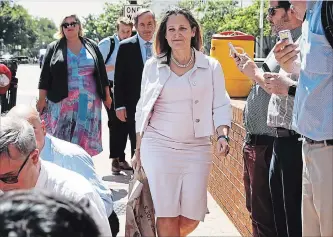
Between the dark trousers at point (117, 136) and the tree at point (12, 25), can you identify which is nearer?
the dark trousers at point (117, 136)

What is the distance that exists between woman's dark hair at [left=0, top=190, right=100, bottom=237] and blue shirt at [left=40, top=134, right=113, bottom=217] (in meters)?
1.71

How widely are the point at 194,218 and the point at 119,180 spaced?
3.00 meters

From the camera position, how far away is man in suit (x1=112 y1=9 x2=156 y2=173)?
5.93 m

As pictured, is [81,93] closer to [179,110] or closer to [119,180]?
[119,180]

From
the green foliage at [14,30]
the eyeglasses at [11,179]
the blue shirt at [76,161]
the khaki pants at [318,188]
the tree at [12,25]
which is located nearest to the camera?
the eyeglasses at [11,179]

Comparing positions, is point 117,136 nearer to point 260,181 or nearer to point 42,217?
point 260,181

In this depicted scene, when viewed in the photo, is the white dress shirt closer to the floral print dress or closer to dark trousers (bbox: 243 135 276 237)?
dark trousers (bbox: 243 135 276 237)

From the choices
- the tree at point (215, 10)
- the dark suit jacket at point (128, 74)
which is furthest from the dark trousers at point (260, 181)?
the tree at point (215, 10)

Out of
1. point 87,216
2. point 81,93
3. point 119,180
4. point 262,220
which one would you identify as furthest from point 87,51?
point 87,216

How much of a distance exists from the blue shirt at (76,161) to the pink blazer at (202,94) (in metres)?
0.93

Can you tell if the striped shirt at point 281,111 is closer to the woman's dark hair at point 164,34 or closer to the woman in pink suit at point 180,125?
the woman in pink suit at point 180,125

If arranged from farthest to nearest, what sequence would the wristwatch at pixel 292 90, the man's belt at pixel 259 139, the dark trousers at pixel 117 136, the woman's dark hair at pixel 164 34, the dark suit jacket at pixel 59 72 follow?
1. the dark trousers at pixel 117 136
2. the dark suit jacket at pixel 59 72
3. the woman's dark hair at pixel 164 34
4. the man's belt at pixel 259 139
5. the wristwatch at pixel 292 90

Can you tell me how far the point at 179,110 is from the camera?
4117 millimetres

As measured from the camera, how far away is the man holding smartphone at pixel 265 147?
3398mm
